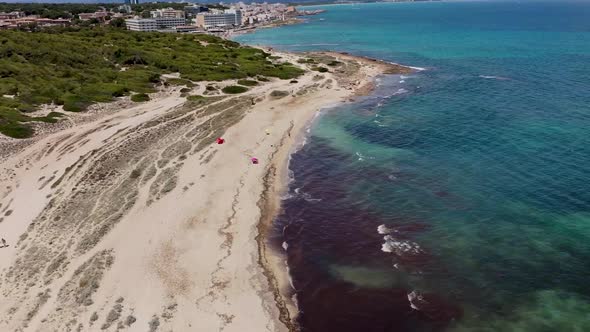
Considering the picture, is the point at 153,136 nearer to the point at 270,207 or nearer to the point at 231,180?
the point at 231,180

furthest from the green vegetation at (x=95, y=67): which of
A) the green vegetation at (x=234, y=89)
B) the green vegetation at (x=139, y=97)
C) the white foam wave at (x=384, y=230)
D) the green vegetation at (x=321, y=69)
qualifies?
the white foam wave at (x=384, y=230)

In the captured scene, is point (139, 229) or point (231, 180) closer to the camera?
point (139, 229)

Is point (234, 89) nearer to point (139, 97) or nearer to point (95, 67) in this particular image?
point (139, 97)

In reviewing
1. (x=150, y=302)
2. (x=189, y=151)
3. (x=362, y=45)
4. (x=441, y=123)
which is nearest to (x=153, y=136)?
(x=189, y=151)

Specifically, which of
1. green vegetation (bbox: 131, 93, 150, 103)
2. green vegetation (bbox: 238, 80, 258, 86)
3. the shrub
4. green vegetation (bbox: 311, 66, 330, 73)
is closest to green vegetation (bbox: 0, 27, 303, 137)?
green vegetation (bbox: 131, 93, 150, 103)

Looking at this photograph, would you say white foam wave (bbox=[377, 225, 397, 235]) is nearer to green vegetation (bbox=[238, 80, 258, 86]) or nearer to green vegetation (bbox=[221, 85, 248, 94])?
green vegetation (bbox=[221, 85, 248, 94])

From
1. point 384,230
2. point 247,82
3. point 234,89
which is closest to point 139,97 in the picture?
point 234,89

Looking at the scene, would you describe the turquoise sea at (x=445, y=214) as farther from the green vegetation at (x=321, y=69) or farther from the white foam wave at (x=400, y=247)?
the green vegetation at (x=321, y=69)
